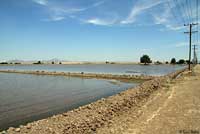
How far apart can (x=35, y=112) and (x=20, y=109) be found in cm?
175

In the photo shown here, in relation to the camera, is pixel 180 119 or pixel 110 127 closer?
pixel 110 127

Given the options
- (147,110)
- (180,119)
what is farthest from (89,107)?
(180,119)

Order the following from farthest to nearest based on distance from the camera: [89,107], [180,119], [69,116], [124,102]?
[124,102], [89,107], [69,116], [180,119]

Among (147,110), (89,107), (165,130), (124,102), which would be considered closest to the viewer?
(165,130)

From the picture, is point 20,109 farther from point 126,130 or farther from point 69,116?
point 126,130

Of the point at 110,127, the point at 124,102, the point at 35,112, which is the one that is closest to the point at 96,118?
the point at 110,127

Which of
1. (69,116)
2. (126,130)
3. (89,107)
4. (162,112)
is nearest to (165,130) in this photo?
(126,130)

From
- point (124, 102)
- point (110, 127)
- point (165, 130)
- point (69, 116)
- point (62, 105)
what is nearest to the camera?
point (165, 130)

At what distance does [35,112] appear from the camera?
53.4 ft

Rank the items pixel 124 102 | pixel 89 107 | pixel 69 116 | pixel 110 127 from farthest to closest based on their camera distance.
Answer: pixel 124 102 → pixel 89 107 → pixel 69 116 → pixel 110 127

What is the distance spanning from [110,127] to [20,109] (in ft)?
32.3

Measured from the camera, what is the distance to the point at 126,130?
9.41 metres

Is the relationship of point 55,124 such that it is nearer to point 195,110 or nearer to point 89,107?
point 89,107

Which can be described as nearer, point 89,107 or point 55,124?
point 55,124
